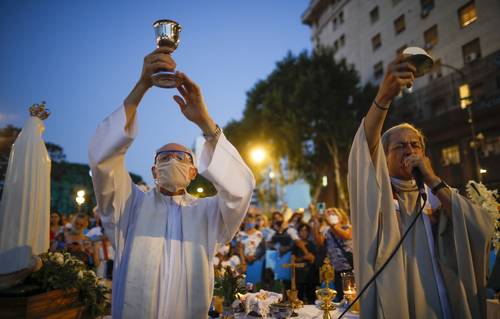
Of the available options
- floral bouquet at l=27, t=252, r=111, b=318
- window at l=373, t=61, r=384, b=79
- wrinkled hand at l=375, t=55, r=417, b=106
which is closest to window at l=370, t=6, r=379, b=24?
window at l=373, t=61, r=384, b=79

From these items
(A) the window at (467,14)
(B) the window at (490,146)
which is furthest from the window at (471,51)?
(B) the window at (490,146)

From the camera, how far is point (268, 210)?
104 feet

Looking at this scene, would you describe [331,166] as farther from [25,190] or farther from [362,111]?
[25,190]

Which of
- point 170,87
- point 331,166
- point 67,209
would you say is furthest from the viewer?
point 67,209

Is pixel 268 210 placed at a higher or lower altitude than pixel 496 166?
lower

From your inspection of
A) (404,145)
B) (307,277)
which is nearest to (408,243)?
(404,145)

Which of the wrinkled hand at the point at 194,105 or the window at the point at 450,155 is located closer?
the wrinkled hand at the point at 194,105

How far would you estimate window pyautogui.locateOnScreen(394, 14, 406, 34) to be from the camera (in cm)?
2581

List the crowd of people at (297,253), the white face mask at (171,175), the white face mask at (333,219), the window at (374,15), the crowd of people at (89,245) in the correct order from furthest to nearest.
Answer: the window at (374,15), the crowd of people at (89,245), the white face mask at (333,219), the crowd of people at (297,253), the white face mask at (171,175)

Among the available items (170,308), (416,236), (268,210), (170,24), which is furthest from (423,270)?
(268,210)

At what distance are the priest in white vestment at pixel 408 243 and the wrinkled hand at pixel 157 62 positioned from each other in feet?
4.06

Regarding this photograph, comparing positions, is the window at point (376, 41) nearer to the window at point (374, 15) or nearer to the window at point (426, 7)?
the window at point (374, 15)

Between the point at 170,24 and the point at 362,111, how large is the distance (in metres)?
22.9

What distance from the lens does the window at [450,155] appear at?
20.5m
